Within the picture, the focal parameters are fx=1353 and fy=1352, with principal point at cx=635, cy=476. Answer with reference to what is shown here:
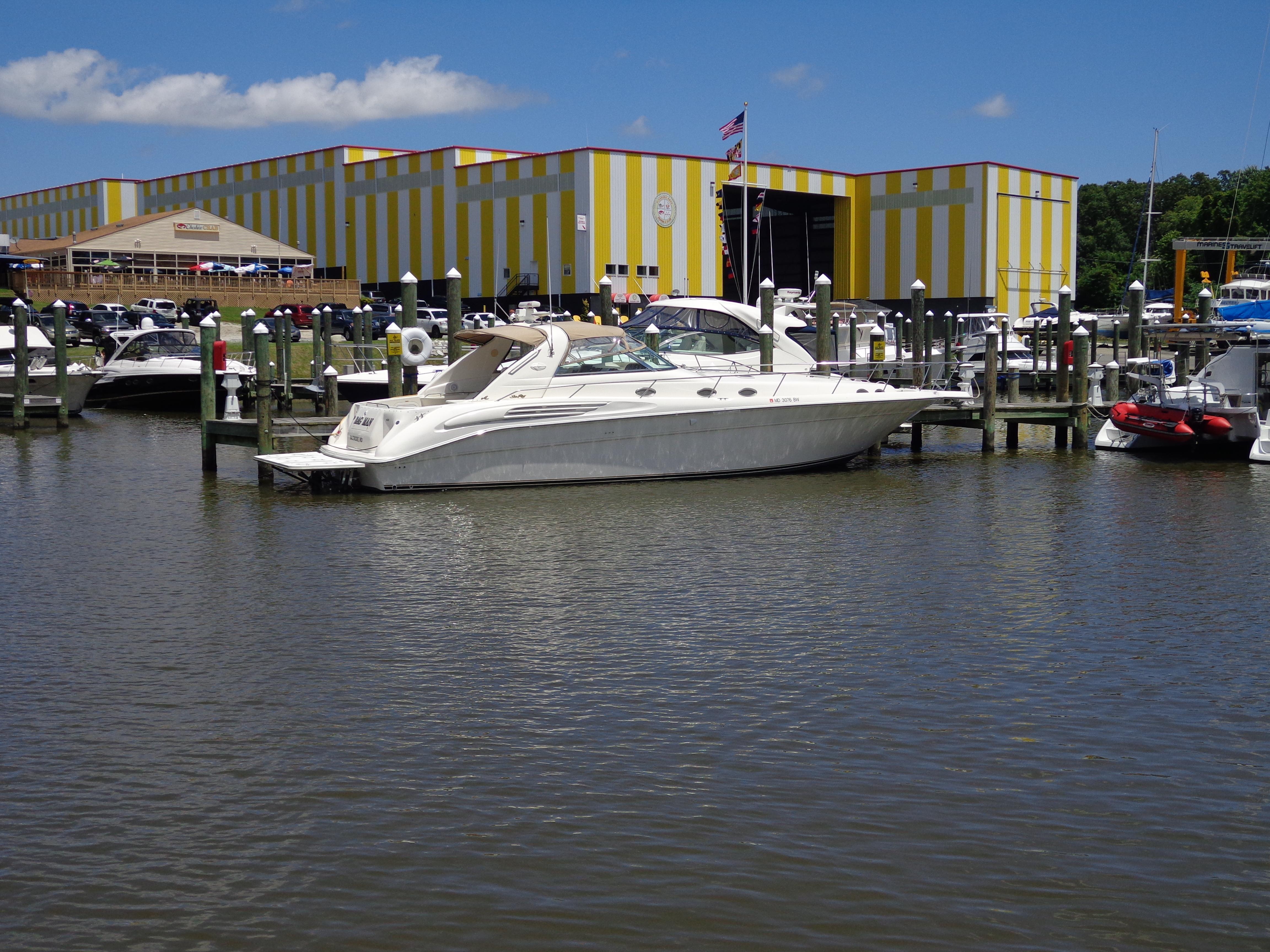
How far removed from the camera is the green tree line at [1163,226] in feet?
227

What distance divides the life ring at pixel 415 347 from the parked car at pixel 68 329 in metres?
23.4

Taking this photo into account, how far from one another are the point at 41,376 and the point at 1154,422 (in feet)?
72.7

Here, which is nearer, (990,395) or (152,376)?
(990,395)

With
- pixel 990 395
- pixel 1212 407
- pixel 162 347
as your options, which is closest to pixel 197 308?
pixel 162 347

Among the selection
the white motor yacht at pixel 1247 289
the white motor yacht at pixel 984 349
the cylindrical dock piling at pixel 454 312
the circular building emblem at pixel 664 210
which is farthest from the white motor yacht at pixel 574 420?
the circular building emblem at pixel 664 210

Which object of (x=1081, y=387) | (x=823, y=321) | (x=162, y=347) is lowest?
(x=1081, y=387)

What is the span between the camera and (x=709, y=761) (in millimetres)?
6957

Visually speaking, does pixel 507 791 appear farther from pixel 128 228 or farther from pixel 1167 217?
pixel 1167 217

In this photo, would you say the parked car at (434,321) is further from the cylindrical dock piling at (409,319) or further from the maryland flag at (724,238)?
the cylindrical dock piling at (409,319)

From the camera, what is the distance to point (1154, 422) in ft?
70.3

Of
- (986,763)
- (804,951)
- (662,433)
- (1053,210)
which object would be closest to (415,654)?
(986,763)

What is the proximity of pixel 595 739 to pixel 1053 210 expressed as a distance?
5917 centimetres

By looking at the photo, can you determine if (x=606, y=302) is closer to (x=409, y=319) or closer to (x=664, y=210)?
(x=409, y=319)

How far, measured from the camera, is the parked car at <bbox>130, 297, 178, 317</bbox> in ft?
A: 166
